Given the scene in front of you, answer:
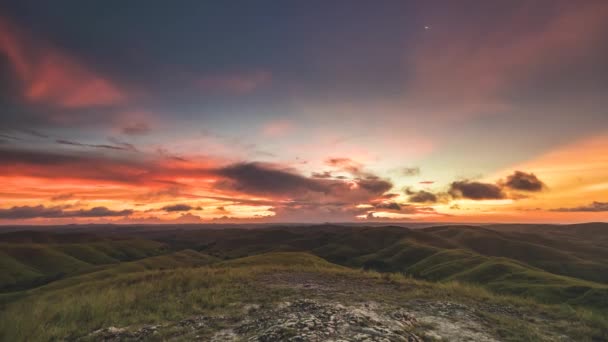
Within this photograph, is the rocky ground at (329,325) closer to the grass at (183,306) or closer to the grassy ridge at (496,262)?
the grass at (183,306)

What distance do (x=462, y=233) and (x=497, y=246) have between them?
41648 millimetres

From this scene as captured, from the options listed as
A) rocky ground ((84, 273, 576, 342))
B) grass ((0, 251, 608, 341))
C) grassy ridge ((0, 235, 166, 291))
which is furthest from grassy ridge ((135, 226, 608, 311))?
grassy ridge ((0, 235, 166, 291))

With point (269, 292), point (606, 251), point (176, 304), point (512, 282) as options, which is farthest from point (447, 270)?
point (606, 251)

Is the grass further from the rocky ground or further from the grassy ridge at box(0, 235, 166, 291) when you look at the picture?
the grassy ridge at box(0, 235, 166, 291)

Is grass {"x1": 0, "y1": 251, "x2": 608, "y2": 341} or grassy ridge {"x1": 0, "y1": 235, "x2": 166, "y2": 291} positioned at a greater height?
grass {"x1": 0, "y1": 251, "x2": 608, "y2": 341}

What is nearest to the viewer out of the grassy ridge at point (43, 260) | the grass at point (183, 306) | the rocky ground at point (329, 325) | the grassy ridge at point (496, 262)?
the rocky ground at point (329, 325)

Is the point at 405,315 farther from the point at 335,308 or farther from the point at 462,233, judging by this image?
the point at 462,233

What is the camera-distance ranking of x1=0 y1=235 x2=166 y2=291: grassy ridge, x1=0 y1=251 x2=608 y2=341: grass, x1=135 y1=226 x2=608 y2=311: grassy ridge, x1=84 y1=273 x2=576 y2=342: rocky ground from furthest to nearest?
x1=0 y1=235 x2=166 y2=291: grassy ridge → x1=135 y1=226 x2=608 y2=311: grassy ridge → x1=0 y1=251 x2=608 y2=341: grass → x1=84 y1=273 x2=576 y2=342: rocky ground

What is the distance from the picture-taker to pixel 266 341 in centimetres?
842

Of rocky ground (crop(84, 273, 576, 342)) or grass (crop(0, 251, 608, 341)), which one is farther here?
grass (crop(0, 251, 608, 341))

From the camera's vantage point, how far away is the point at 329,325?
9242 millimetres

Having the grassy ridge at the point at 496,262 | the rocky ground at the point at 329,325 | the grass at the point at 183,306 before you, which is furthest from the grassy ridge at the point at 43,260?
the rocky ground at the point at 329,325

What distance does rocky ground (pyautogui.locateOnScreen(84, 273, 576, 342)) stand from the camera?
Result: 28.8 feet

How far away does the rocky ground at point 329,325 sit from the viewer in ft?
28.8
